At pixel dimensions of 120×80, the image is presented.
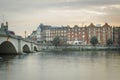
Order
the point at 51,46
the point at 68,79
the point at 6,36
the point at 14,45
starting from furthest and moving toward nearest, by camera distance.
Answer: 1. the point at 51,46
2. the point at 14,45
3. the point at 6,36
4. the point at 68,79

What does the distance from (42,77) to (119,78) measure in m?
7.57

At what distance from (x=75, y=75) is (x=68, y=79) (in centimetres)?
350

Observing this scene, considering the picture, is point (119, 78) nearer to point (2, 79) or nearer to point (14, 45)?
point (2, 79)

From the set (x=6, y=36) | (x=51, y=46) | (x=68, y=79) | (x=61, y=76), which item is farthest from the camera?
(x=51, y=46)

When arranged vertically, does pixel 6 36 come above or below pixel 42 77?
above

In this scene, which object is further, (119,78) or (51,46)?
(51,46)

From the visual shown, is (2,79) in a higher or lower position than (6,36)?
lower

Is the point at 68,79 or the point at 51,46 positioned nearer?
the point at 68,79

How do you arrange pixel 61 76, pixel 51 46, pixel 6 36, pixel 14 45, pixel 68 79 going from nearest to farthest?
pixel 68 79, pixel 61 76, pixel 6 36, pixel 14 45, pixel 51 46

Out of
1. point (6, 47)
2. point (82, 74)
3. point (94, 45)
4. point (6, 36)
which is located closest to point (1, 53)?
point (6, 47)

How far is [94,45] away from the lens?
18425cm

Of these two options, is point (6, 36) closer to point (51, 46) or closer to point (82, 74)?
point (82, 74)

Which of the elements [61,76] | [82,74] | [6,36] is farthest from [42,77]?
[6,36]

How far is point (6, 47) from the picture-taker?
3349 inches
